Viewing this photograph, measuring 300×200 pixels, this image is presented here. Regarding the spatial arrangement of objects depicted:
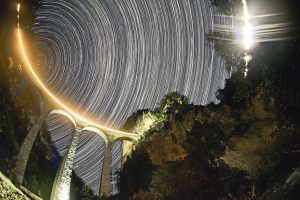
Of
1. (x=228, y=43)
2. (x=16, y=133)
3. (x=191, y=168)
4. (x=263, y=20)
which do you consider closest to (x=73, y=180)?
(x=16, y=133)

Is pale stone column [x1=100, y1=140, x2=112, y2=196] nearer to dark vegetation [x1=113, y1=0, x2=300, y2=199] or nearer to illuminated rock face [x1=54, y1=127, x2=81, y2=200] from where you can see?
dark vegetation [x1=113, y1=0, x2=300, y2=199]

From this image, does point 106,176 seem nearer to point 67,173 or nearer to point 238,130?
point 67,173

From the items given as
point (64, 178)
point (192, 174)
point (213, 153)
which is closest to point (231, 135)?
point (213, 153)

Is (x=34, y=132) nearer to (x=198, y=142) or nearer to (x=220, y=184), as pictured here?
(x=198, y=142)

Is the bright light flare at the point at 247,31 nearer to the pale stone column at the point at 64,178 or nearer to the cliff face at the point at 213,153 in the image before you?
the cliff face at the point at 213,153

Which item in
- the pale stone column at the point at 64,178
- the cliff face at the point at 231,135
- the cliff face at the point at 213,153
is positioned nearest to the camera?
the cliff face at the point at 213,153

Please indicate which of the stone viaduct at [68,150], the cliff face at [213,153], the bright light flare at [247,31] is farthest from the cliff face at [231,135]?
the stone viaduct at [68,150]

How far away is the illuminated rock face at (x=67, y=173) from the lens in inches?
474

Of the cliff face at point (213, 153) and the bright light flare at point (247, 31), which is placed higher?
the bright light flare at point (247, 31)

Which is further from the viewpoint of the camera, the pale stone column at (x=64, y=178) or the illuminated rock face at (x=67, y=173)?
the illuminated rock face at (x=67, y=173)

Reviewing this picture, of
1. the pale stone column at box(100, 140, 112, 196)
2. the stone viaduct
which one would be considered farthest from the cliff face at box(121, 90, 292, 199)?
the stone viaduct

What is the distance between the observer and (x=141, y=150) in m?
16.0

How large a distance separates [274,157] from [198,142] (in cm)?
492

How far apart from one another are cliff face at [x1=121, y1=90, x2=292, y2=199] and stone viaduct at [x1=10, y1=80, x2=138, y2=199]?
4352mm
